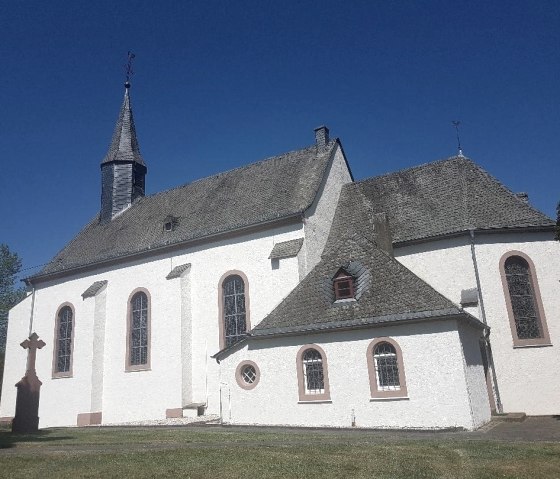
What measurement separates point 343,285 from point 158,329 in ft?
32.2

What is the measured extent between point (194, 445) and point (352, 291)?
276 inches

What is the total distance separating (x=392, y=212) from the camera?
20.9 meters

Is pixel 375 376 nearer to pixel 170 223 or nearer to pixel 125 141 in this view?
pixel 170 223

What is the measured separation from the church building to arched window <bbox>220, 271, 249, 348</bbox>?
59mm

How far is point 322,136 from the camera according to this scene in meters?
23.7

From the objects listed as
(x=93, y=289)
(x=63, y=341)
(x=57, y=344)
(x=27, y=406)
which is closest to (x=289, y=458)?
(x=27, y=406)

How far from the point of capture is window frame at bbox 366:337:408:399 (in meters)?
13.8

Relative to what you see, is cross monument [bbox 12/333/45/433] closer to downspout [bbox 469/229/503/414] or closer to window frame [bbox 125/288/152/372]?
window frame [bbox 125/288/152/372]

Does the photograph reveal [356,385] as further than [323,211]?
No

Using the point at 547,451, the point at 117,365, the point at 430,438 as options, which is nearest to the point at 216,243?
the point at 117,365

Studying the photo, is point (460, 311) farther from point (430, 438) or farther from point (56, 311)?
point (56, 311)

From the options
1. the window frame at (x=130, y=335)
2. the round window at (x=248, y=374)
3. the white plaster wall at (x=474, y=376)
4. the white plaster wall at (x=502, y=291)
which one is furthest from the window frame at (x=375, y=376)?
the window frame at (x=130, y=335)

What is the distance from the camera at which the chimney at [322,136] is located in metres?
23.7

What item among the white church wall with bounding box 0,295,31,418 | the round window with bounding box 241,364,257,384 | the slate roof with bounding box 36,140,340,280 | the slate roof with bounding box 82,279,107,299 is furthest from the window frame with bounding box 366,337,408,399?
the white church wall with bounding box 0,295,31,418
